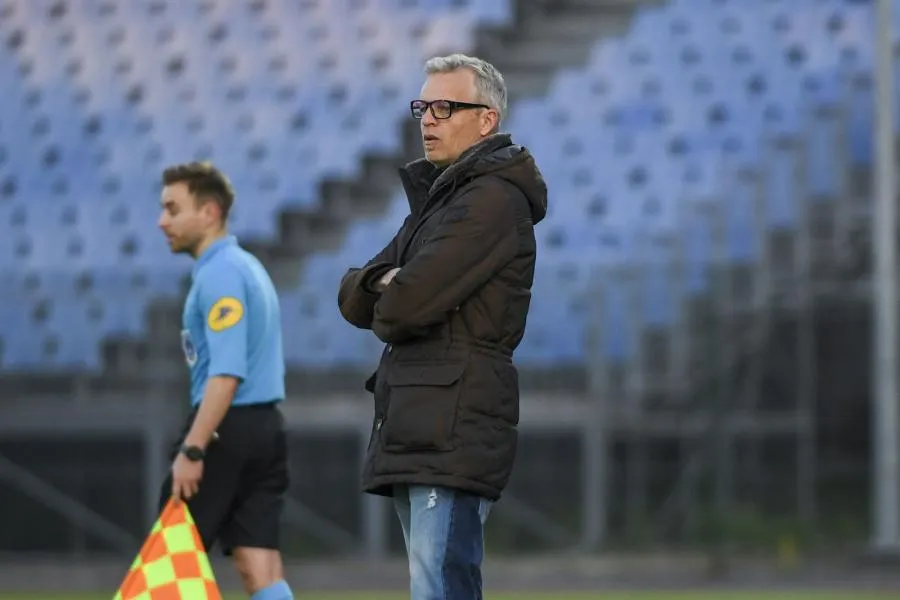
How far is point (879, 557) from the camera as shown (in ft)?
48.6

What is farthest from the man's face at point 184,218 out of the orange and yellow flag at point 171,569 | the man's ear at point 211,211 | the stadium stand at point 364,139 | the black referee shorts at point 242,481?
the stadium stand at point 364,139

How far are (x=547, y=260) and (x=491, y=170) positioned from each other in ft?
49.9

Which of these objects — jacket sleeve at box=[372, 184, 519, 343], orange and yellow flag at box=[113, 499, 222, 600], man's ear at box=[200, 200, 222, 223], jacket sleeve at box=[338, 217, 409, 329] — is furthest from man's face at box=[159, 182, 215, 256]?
jacket sleeve at box=[372, 184, 519, 343]

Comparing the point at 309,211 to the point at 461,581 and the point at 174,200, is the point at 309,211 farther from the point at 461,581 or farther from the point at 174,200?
the point at 461,581

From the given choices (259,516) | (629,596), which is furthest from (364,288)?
(629,596)

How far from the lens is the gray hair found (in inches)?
168

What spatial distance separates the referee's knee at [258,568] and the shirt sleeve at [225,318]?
55cm

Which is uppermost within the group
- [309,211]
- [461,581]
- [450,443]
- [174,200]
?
[309,211]

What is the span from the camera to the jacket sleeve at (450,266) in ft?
13.4

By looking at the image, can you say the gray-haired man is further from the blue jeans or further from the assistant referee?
the assistant referee

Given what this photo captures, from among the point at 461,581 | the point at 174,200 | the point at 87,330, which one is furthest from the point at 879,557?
the point at 461,581

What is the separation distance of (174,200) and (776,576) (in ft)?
29.1

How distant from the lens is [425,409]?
409 centimetres

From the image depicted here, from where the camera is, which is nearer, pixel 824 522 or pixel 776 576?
pixel 776 576
